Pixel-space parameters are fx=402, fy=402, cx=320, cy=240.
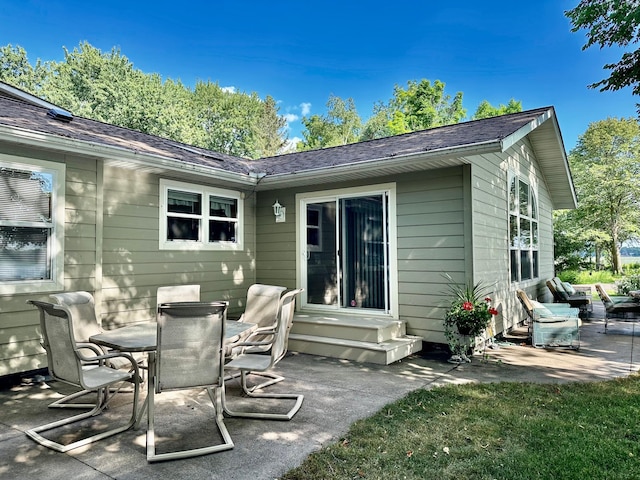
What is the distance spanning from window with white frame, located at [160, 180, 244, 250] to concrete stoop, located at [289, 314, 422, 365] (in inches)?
76.1

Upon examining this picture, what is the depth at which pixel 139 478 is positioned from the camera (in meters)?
2.43

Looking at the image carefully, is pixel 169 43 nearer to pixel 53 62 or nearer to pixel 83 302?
pixel 53 62

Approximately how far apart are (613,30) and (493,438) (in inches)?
370

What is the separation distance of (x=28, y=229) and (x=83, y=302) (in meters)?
1.28

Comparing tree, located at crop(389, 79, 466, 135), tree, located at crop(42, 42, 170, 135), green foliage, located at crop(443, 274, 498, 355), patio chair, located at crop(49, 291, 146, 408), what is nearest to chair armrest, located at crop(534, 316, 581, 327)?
green foliage, located at crop(443, 274, 498, 355)

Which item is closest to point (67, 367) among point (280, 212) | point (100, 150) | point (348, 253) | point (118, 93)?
point (100, 150)

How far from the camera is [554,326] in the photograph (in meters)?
5.89

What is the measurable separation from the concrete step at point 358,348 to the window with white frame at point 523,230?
299 centimetres

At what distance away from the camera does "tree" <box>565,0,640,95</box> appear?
8.09 meters

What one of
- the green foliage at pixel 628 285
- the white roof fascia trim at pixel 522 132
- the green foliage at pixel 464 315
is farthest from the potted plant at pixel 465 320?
the green foliage at pixel 628 285

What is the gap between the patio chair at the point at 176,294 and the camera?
460 centimetres

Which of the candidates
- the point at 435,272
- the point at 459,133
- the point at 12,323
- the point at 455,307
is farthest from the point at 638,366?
the point at 12,323

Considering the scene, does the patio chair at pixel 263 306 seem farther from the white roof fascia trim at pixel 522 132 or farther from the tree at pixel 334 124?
the tree at pixel 334 124

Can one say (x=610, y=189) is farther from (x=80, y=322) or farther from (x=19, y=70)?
(x=19, y=70)
